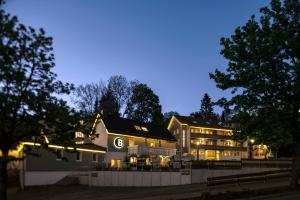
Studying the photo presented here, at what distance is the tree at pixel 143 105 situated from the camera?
4040 inches

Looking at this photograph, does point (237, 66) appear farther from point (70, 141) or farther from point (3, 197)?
point (3, 197)

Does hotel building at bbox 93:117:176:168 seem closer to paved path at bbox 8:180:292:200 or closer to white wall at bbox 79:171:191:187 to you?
white wall at bbox 79:171:191:187

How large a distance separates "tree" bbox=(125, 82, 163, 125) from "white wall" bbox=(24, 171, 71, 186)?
43.8 metres

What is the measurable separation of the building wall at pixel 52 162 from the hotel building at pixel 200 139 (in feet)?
120

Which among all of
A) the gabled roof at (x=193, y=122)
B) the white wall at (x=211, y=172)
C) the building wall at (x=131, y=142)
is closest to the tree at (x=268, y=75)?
the white wall at (x=211, y=172)

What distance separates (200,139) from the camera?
10181cm

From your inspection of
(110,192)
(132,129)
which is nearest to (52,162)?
(110,192)

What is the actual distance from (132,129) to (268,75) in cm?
4700

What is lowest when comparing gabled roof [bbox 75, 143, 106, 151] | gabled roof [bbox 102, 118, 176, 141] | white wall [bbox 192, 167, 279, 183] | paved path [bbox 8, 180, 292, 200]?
paved path [bbox 8, 180, 292, 200]

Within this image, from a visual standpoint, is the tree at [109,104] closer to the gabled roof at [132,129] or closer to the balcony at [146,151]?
the gabled roof at [132,129]

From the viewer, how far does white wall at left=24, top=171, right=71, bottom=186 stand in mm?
53828

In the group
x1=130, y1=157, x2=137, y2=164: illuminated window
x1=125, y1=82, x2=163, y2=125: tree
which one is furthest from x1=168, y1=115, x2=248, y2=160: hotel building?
x1=130, y1=157, x2=137, y2=164: illuminated window

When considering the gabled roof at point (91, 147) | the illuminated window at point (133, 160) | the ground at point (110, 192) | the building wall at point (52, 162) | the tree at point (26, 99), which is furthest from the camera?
the gabled roof at point (91, 147)

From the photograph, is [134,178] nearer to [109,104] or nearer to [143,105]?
[109,104]
